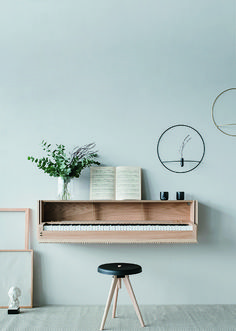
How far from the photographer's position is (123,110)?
13.1ft

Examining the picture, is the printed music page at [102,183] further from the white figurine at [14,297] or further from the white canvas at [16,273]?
the white figurine at [14,297]

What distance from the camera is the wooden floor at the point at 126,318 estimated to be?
131 inches

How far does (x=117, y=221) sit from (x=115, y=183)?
0.33 meters

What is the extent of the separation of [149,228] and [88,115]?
3.88 feet

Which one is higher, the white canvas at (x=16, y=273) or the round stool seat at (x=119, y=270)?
the round stool seat at (x=119, y=270)

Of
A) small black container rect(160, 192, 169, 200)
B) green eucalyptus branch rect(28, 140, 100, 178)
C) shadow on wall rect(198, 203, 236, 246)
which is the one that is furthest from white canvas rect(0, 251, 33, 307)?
shadow on wall rect(198, 203, 236, 246)

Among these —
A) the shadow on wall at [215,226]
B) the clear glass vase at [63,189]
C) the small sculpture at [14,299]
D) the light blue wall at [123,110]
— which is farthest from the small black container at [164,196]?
the small sculpture at [14,299]

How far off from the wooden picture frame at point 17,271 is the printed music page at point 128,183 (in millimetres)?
929

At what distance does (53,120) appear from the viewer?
399cm

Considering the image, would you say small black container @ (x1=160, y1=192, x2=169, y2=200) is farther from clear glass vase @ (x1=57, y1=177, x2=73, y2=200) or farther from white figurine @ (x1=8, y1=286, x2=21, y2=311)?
white figurine @ (x1=8, y1=286, x2=21, y2=311)

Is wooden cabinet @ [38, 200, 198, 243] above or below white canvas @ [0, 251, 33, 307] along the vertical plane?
above

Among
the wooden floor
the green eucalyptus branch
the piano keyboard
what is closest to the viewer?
the wooden floor

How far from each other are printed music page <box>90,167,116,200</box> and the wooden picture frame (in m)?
0.73

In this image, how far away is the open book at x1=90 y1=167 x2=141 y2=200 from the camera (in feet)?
12.5
